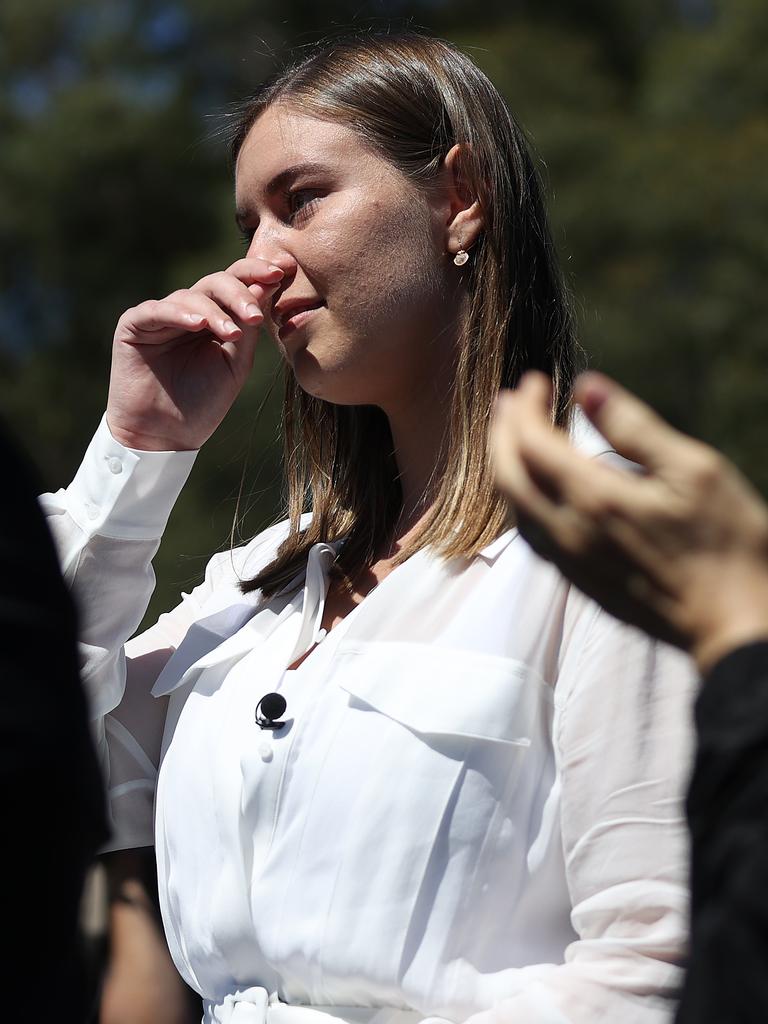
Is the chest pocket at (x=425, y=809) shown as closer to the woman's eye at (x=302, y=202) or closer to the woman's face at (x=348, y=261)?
the woman's face at (x=348, y=261)

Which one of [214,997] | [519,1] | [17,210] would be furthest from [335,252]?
[519,1]

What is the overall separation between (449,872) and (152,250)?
13764 millimetres

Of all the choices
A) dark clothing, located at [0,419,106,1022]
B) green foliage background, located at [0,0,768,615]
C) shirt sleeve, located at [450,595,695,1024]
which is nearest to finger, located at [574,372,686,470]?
dark clothing, located at [0,419,106,1022]

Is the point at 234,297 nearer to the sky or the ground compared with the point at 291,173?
nearer to the ground

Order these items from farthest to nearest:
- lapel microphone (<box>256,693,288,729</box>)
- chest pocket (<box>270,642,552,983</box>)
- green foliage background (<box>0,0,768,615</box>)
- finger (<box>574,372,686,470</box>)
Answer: green foliage background (<box>0,0,768,615</box>) → lapel microphone (<box>256,693,288,729</box>) → chest pocket (<box>270,642,552,983</box>) → finger (<box>574,372,686,470</box>)

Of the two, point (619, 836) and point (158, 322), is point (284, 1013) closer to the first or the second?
point (619, 836)

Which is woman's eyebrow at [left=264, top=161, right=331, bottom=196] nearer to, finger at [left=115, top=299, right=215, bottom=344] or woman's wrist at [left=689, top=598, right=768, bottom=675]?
finger at [left=115, top=299, right=215, bottom=344]

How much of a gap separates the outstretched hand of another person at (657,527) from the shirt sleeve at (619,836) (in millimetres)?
595

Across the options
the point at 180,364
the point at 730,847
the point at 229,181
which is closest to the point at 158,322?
the point at 180,364

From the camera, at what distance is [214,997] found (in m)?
1.74

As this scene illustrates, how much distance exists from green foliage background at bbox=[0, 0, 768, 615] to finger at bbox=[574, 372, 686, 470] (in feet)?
23.6

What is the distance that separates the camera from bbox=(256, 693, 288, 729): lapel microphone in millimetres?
1725

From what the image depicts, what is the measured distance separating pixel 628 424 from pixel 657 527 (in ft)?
0.24

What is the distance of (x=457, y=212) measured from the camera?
2002 millimetres
